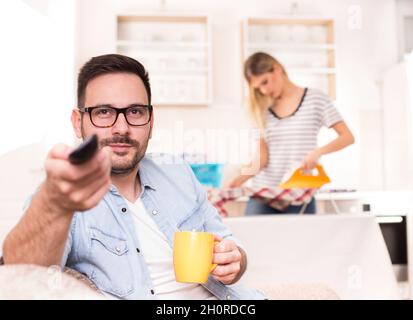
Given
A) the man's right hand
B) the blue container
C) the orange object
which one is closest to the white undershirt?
the man's right hand

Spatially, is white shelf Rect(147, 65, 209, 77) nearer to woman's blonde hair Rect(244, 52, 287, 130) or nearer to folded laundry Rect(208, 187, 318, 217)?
woman's blonde hair Rect(244, 52, 287, 130)

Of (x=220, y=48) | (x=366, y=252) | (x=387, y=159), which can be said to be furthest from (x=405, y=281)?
(x=220, y=48)

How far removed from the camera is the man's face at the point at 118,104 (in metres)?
0.37

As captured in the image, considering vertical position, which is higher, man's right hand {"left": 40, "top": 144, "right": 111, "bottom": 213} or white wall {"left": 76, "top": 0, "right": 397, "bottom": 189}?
white wall {"left": 76, "top": 0, "right": 397, "bottom": 189}

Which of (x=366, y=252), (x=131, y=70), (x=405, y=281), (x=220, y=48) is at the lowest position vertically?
(x=405, y=281)

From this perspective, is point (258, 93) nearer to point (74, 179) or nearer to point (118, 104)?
point (118, 104)

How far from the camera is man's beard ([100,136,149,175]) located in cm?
38

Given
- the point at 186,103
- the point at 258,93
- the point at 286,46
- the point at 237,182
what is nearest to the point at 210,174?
the point at 237,182

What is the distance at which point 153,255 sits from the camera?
1.51 feet

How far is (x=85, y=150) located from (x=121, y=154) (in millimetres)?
197

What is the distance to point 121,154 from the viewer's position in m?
0.39

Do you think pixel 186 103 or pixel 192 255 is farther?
pixel 186 103
